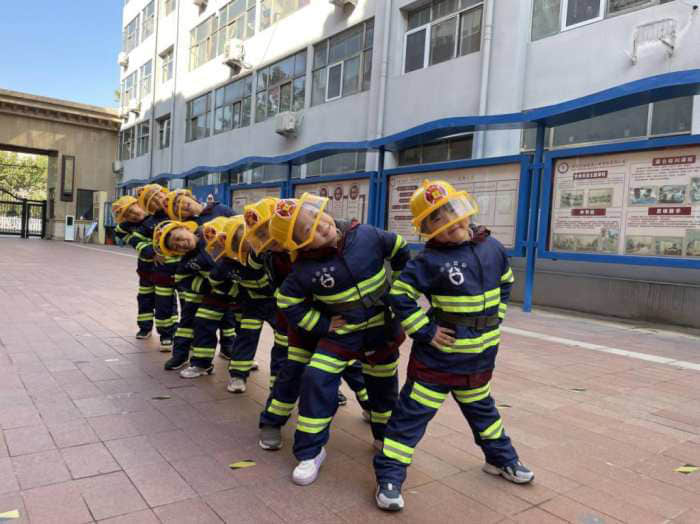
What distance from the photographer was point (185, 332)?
16.0ft

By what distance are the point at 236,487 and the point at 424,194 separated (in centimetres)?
167

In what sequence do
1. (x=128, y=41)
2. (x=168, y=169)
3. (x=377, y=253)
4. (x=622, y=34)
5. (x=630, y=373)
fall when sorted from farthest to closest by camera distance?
(x=128, y=41), (x=168, y=169), (x=622, y=34), (x=630, y=373), (x=377, y=253)

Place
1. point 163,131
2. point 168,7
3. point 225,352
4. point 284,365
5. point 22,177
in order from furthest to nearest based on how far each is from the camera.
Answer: point 22,177 → point 163,131 → point 168,7 → point 225,352 → point 284,365

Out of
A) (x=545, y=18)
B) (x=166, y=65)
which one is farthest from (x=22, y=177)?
(x=545, y=18)

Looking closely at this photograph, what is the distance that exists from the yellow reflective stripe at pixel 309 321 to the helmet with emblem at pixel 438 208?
2.32 ft

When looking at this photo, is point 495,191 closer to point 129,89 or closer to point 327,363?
point 327,363

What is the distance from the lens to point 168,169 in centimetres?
2634

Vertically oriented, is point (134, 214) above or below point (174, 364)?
above

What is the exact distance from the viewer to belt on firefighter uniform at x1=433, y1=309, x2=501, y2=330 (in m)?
2.63

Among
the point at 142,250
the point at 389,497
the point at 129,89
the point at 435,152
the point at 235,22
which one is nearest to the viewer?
the point at 389,497

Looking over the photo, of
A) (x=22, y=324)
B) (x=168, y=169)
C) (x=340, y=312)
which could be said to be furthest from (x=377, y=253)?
(x=168, y=169)

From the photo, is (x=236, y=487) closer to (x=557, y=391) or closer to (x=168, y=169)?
(x=557, y=391)

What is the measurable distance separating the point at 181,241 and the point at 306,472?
96.6 inches

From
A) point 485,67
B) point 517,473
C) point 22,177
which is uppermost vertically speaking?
point 485,67
